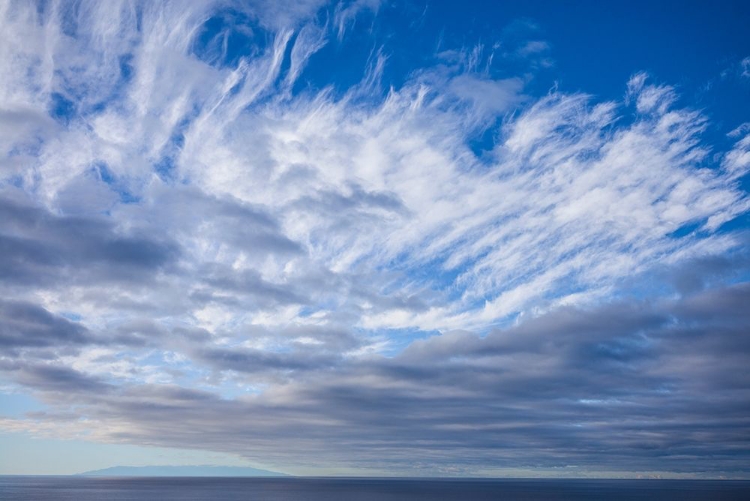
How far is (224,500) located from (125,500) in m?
35.5

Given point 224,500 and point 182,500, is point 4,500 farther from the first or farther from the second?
point 224,500

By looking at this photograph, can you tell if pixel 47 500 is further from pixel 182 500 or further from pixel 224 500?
pixel 224 500

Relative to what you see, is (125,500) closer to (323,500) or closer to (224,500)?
(224,500)

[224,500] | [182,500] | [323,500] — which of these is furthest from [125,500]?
[323,500]

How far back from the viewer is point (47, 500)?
193 meters

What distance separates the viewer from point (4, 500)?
19600 centimetres

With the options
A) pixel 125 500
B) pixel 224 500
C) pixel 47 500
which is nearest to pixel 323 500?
pixel 224 500

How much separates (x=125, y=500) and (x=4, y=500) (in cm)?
4408

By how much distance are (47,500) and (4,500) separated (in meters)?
17.5

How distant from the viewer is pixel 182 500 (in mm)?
199125

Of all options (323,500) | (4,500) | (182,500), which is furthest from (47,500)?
(323,500)

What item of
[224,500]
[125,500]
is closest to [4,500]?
[125,500]

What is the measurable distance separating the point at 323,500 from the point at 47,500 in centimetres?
9779

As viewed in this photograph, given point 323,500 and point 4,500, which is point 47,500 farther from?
point 323,500
